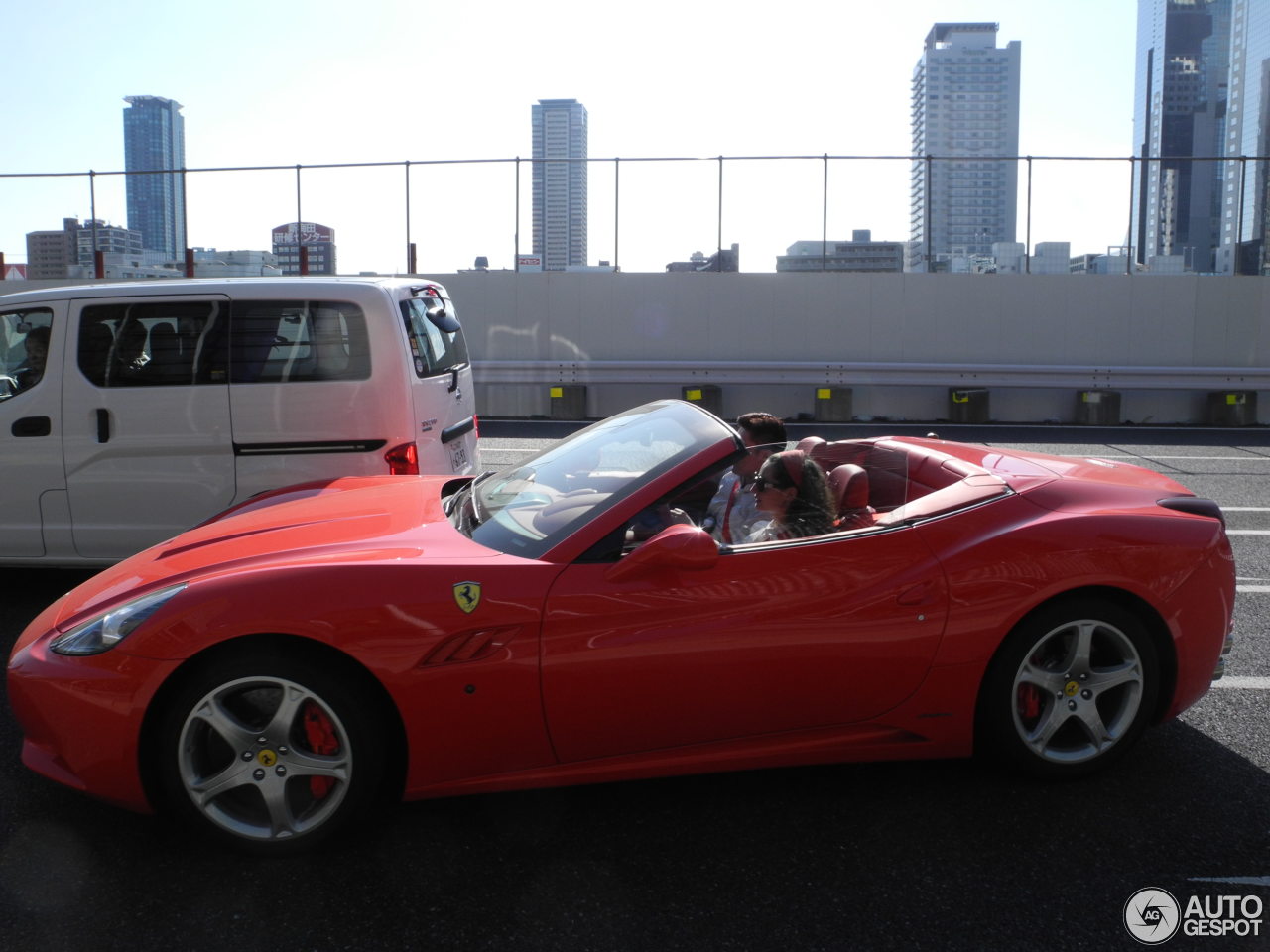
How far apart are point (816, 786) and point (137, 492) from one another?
387 cm

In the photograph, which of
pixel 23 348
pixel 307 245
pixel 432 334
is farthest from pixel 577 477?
pixel 307 245

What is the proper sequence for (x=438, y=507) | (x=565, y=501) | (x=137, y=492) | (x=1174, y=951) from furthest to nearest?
1. (x=137, y=492)
2. (x=438, y=507)
3. (x=565, y=501)
4. (x=1174, y=951)

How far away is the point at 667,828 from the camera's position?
336 cm

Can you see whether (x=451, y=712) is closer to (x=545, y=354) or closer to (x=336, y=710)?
(x=336, y=710)

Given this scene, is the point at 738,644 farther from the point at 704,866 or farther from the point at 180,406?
the point at 180,406

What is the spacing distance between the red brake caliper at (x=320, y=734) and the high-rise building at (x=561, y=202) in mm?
15305

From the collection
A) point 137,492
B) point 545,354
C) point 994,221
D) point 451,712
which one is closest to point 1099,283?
point 994,221

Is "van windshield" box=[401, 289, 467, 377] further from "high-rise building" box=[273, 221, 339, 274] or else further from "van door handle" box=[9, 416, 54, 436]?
"high-rise building" box=[273, 221, 339, 274]

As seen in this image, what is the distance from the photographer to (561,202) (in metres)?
18.5

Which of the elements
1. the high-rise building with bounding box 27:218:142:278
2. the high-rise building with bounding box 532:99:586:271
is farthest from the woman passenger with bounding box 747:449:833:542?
the high-rise building with bounding box 27:218:142:278

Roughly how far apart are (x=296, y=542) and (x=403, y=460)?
2186 millimetres

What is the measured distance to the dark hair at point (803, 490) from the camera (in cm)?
360

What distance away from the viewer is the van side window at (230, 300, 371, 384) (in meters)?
5.74
